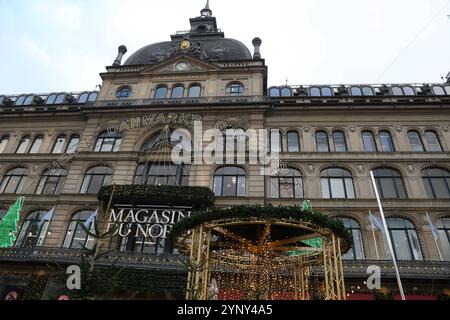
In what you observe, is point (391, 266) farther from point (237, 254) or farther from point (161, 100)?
point (161, 100)

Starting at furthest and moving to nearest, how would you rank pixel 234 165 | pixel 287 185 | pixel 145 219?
pixel 234 165
pixel 287 185
pixel 145 219

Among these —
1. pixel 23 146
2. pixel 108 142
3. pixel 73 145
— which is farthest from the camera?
pixel 23 146

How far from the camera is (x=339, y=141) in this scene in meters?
29.8

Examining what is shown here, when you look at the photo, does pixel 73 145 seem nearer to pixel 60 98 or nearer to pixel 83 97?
pixel 83 97

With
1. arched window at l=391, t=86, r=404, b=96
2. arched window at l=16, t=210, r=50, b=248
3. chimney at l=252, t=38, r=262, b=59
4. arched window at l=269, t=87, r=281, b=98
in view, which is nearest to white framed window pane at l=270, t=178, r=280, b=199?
arched window at l=269, t=87, r=281, b=98

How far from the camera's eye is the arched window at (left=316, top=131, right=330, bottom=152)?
2934cm

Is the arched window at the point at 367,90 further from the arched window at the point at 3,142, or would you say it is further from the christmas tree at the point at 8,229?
the arched window at the point at 3,142

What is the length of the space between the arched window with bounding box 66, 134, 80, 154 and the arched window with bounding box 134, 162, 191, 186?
724 cm

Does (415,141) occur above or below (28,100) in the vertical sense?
below

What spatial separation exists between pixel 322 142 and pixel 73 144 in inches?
931

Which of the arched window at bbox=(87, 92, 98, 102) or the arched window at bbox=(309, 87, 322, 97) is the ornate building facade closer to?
the arched window at bbox=(309, 87, 322, 97)

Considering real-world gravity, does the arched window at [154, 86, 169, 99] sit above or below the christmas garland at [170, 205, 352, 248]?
above

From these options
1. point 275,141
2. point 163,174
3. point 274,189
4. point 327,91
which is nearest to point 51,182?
point 163,174

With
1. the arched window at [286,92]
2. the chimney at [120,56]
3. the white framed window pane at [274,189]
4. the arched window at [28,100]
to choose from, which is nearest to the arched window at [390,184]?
the white framed window pane at [274,189]
